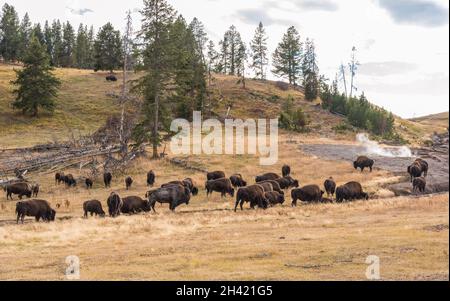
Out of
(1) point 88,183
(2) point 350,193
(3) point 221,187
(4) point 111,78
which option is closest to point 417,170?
(2) point 350,193

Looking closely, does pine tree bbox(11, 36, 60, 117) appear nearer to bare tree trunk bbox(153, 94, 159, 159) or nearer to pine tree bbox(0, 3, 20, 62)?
bare tree trunk bbox(153, 94, 159, 159)

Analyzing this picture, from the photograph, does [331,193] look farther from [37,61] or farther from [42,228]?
[37,61]

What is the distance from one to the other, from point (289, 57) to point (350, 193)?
89.9m

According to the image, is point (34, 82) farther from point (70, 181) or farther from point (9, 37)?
point (9, 37)

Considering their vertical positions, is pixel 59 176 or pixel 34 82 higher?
pixel 34 82

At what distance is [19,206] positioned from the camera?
25.6 m

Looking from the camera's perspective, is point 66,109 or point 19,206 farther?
point 66,109

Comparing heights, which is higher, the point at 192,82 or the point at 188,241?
the point at 192,82

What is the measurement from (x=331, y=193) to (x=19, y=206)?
63.2ft

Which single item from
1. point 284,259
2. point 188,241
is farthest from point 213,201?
point 284,259

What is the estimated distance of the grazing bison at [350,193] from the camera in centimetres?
3028

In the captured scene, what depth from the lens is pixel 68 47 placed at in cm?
13925

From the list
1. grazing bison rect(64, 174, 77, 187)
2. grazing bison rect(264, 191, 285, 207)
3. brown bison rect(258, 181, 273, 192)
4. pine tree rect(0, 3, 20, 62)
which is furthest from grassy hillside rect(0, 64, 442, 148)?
grazing bison rect(264, 191, 285, 207)
